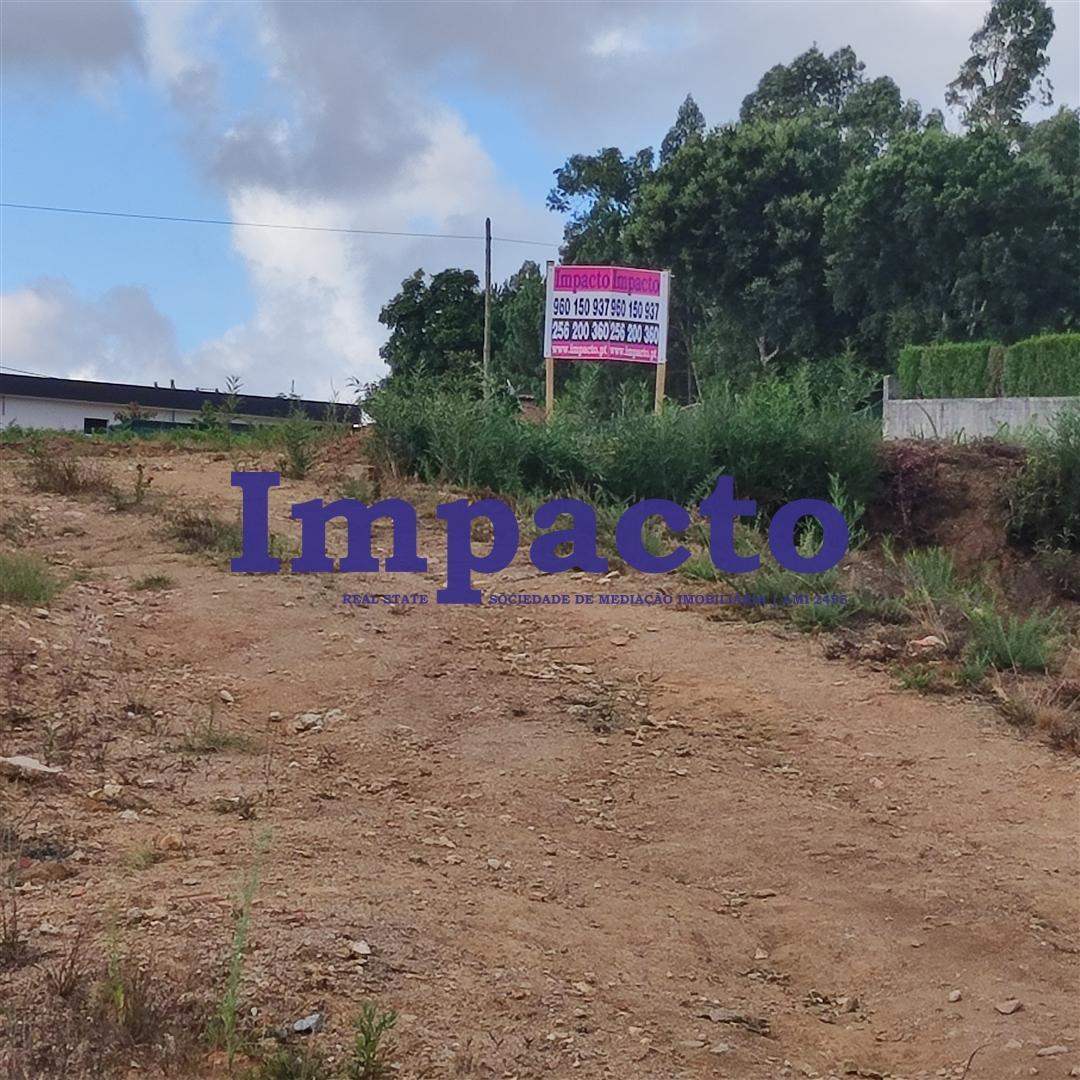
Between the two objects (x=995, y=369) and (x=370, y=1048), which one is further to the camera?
(x=995, y=369)

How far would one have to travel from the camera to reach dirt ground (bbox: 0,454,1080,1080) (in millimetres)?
2992

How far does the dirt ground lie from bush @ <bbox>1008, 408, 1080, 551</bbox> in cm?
384

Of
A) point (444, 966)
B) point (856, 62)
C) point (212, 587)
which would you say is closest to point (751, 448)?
point (212, 587)

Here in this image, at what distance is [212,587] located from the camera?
23.0 ft

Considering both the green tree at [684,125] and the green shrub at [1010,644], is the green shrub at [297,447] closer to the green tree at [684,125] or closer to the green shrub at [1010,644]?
the green shrub at [1010,644]

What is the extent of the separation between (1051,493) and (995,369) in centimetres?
768

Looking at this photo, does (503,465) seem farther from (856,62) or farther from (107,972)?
(856,62)

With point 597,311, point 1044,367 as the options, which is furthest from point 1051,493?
point 1044,367

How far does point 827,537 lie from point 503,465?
253 cm

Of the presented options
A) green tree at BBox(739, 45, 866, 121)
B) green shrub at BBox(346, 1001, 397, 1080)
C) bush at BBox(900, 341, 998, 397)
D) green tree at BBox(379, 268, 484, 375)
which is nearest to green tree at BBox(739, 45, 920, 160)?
green tree at BBox(739, 45, 866, 121)

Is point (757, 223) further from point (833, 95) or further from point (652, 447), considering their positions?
point (652, 447)

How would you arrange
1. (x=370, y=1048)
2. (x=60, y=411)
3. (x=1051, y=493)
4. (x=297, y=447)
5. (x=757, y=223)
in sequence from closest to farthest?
(x=370, y=1048) → (x=1051, y=493) → (x=297, y=447) → (x=757, y=223) → (x=60, y=411)

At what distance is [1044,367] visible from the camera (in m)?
15.7

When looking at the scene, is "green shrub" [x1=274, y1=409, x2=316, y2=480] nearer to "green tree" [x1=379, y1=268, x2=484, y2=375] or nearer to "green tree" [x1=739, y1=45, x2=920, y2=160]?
"green tree" [x1=379, y1=268, x2=484, y2=375]
